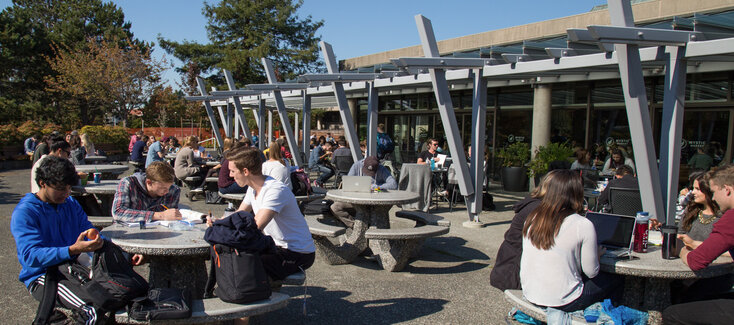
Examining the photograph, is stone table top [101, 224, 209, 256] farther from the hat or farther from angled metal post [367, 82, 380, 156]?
angled metal post [367, 82, 380, 156]

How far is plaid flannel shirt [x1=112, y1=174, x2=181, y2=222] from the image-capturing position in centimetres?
418

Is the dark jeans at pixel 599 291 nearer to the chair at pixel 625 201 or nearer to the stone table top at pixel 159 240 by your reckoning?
the stone table top at pixel 159 240

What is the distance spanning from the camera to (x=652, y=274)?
10.5 feet

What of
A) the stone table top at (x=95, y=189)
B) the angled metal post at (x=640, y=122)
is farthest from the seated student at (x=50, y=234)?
the angled metal post at (x=640, y=122)

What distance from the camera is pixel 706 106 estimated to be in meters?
10.1

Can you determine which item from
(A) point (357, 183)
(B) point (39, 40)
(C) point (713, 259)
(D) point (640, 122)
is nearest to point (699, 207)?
(C) point (713, 259)

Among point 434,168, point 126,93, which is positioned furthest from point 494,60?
point 126,93

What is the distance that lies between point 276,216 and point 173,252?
2.44ft

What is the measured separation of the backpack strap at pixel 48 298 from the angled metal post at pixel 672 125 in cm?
582

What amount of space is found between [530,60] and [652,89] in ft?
16.0

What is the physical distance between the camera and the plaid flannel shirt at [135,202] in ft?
13.7

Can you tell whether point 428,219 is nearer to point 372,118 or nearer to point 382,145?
point 372,118

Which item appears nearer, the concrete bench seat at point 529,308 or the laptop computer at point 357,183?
the concrete bench seat at point 529,308

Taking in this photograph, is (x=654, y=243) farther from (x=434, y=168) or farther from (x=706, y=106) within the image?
(x=706, y=106)
